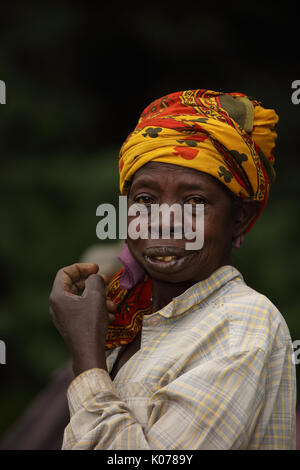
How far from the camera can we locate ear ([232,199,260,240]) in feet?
6.17

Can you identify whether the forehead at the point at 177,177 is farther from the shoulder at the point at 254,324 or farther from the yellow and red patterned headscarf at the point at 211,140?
the shoulder at the point at 254,324

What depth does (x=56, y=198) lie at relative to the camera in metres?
6.36

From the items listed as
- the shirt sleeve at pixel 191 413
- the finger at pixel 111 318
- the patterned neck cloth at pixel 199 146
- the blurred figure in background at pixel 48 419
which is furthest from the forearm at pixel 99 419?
the blurred figure in background at pixel 48 419

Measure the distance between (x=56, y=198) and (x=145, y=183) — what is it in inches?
184

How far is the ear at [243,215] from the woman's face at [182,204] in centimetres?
7

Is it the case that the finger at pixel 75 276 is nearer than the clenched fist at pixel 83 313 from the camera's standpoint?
No

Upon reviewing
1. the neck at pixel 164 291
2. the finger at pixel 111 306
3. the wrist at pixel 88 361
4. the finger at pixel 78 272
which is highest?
the finger at pixel 78 272

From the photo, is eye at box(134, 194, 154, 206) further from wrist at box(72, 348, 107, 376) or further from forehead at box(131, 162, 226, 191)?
wrist at box(72, 348, 107, 376)

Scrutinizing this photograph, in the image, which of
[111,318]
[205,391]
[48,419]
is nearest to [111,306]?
[111,318]

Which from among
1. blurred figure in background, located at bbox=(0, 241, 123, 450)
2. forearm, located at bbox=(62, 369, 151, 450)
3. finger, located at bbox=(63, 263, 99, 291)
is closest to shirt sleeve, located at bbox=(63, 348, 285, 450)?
forearm, located at bbox=(62, 369, 151, 450)

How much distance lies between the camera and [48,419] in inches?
159

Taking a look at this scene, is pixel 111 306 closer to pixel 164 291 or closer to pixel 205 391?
pixel 164 291

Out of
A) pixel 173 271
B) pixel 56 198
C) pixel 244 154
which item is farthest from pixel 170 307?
pixel 56 198

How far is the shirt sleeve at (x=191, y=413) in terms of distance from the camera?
148cm
